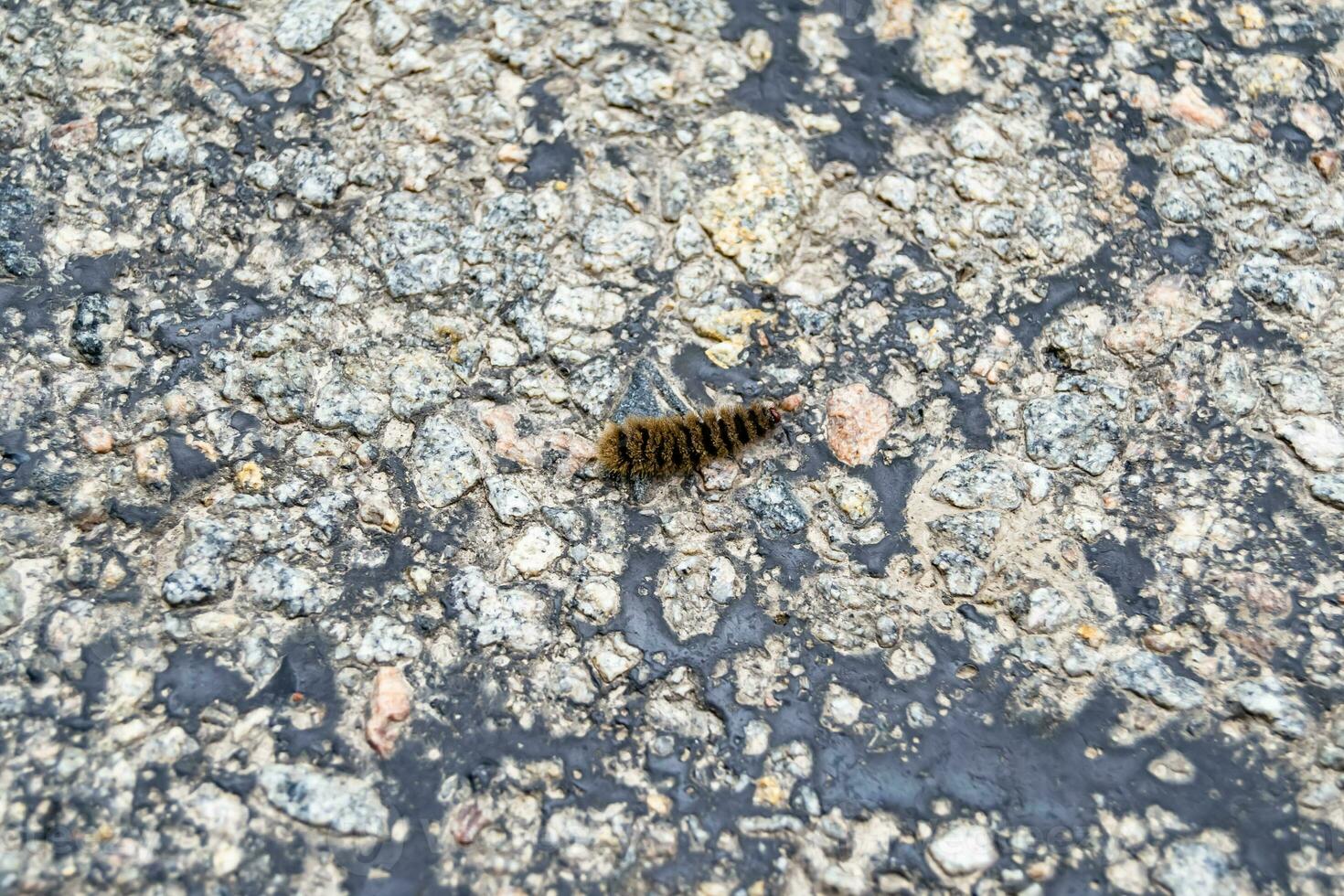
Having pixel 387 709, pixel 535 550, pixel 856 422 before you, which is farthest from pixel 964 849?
pixel 387 709

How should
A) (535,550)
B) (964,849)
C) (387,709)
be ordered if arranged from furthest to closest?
(535,550)
(387,709)
(964,849)

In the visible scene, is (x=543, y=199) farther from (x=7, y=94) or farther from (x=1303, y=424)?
(x=1303, y=424)

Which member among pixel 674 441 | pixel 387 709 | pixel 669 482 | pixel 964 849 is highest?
pixel 674 441

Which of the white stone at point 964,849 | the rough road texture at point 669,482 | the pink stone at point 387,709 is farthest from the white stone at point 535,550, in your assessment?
the white stone at point 964,849

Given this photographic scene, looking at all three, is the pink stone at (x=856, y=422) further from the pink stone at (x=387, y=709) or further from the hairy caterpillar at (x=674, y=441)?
the pink stone at (x=387, y=709)

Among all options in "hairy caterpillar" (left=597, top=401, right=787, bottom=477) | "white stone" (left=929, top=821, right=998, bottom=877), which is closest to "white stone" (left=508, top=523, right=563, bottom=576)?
"hairy caterpillar" (left=597, top=401, right=787, bottom=477)

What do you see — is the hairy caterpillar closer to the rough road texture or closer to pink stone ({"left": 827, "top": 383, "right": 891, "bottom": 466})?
the rough road texture

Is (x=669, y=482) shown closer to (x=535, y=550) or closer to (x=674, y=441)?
(x=674, y=441)
